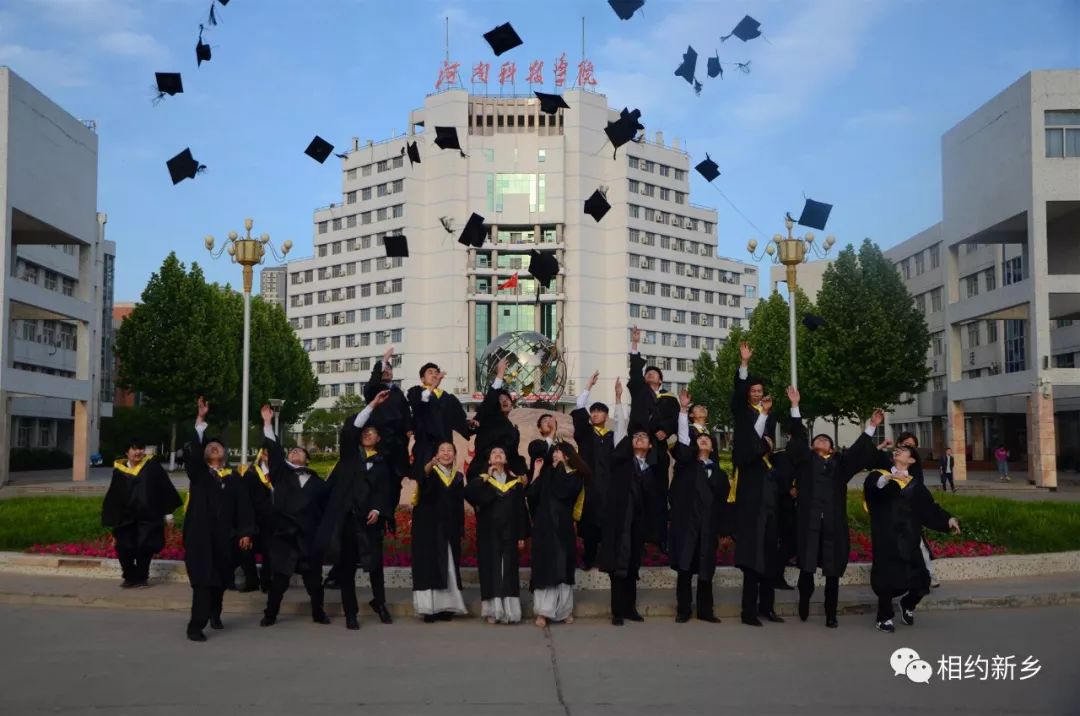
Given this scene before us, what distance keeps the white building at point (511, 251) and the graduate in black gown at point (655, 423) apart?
2519 inches

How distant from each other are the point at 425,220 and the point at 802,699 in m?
82.0

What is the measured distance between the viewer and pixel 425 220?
285ft

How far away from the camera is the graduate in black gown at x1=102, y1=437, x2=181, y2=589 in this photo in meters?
12.2

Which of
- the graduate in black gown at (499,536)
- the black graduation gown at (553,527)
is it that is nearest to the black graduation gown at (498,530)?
the graduate in black gown at (499,536)

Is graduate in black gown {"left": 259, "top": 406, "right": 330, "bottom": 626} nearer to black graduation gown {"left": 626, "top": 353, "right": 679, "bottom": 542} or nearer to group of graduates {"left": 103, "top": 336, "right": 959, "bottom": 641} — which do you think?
group of graduates {"left": 103, "top": 336, "right": 959, "bottom": 641}

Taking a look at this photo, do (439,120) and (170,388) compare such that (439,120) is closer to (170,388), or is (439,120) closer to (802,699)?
(170,388)

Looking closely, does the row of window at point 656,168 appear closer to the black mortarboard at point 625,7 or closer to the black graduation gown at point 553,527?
the black mortarboard at point 625,7

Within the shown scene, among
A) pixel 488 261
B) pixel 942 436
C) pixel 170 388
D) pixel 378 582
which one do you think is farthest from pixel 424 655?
pixel 488 261

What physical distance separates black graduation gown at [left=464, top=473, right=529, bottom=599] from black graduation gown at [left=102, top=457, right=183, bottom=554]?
4305mm

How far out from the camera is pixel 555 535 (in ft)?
33.4

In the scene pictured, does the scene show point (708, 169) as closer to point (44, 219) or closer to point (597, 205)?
point (597, 205)

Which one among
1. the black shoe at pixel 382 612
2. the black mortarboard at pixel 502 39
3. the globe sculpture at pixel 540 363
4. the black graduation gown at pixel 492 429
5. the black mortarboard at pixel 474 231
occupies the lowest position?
the black shoe at pixel 382 612

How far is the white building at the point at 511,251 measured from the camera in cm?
8306

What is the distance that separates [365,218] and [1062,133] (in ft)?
223
